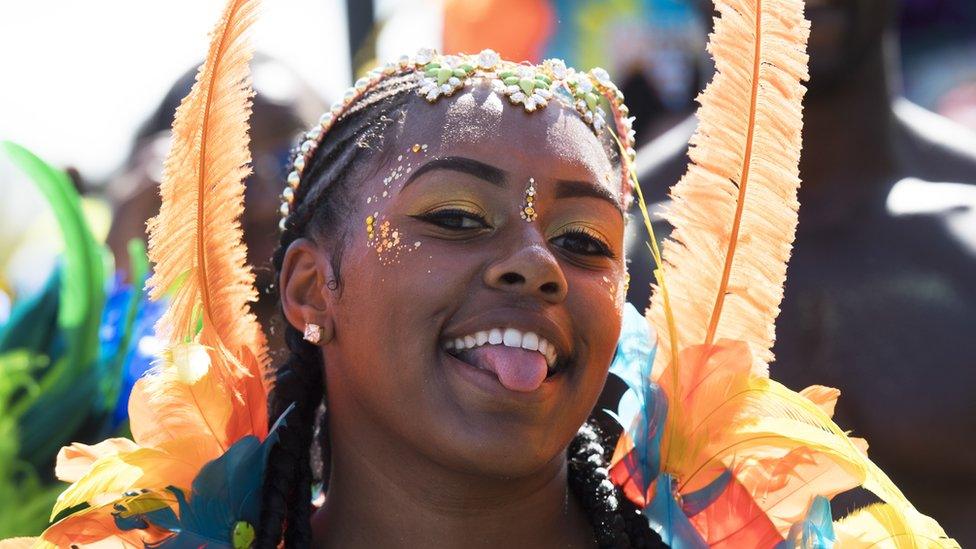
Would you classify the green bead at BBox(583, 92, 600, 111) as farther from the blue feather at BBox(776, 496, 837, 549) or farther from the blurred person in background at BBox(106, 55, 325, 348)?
the blurred person in background at BBox(106, 55, 325, 348)

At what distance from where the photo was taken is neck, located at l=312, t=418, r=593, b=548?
301cm

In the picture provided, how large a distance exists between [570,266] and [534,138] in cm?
24

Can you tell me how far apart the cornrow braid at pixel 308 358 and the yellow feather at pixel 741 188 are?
0.58 m

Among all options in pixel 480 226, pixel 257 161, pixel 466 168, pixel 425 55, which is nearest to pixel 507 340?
pixel 480 226

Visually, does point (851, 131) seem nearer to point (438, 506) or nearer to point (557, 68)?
point (557, 68)

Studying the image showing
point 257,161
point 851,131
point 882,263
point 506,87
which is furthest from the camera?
point 257,161

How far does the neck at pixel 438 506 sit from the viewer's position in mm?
3008

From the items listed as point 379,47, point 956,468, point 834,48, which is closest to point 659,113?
point 379,47

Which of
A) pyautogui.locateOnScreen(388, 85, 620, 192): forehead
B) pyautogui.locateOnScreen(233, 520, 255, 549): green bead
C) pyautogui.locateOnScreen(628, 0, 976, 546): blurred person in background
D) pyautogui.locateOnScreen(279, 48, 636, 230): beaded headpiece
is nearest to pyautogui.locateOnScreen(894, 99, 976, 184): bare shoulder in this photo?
pyautogui.locateOnScreen(628, 0, 976, 546): blurred person in background

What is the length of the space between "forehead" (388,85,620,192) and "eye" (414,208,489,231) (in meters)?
0.10

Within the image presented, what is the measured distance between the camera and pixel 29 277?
5355 mm

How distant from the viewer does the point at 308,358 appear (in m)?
3.36

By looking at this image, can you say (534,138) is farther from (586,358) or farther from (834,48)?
(834,48)

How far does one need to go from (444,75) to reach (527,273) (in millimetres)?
484
